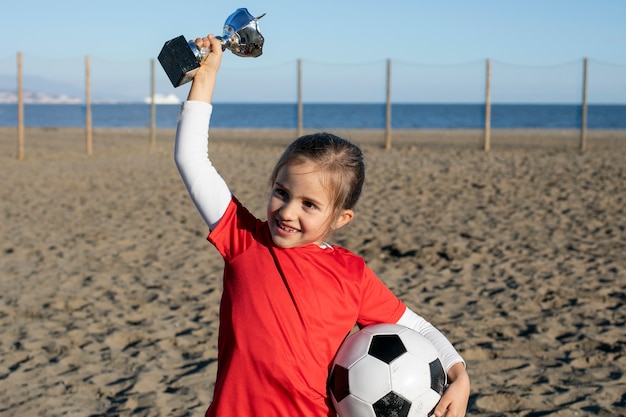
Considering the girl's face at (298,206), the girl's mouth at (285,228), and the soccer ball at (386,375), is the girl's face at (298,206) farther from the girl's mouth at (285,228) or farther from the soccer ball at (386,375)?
the soccer ball at (386,375)

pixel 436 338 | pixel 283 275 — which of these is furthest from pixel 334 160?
pixel 436 338

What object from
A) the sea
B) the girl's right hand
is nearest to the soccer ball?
the girl's right hand

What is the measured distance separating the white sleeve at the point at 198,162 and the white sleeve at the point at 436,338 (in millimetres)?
642

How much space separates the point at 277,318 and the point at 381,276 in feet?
15.0

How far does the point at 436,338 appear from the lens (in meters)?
2.09

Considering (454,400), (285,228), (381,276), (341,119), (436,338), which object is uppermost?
(341,119)

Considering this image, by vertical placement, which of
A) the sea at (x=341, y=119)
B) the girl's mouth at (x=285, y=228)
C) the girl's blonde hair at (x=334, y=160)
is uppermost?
the sea at (x=341, y=119)

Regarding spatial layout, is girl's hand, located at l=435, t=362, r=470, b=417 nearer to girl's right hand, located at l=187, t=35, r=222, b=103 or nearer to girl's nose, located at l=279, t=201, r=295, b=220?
girl's nose, located at l=279, t=201, r=295, b=220

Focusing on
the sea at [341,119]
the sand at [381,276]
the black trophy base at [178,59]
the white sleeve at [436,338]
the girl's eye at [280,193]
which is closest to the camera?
the black trophy base at [178,59]

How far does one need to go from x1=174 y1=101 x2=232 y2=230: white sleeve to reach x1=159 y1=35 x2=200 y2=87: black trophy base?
94 mm

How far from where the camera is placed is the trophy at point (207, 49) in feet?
5.86

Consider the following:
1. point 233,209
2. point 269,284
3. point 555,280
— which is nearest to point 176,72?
point 233,209

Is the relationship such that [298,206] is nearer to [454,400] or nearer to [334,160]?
[334,160]

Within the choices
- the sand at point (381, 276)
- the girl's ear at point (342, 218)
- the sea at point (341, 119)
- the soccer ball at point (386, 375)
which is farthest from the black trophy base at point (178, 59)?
the sea at point (341, 119)
